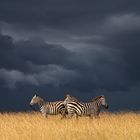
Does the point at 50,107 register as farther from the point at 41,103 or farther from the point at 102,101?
the point at 102,101

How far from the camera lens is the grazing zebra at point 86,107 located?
22938 millimetres

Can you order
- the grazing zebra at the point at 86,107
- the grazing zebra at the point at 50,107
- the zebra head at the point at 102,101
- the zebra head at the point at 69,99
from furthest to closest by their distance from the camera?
the grazing zebra at the point at 50,107
the zebra head at the point at 69,99
the zebra head at the point at 102,101
the grazing zebra at the point at 86,107

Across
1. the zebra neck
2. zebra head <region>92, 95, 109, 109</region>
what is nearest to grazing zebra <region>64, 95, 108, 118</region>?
zebra head <region>92, 95, 109, 109</region>

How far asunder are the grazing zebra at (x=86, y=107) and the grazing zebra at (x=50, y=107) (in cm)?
90

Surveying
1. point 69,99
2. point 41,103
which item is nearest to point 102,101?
point 69,99

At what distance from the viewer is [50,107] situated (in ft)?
80.8

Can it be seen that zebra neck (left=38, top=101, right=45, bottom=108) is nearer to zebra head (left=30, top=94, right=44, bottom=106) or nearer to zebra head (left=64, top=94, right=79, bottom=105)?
zebra head (left=30, top=94, right=44, bottom=106)

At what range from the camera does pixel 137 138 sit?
13.3 metres

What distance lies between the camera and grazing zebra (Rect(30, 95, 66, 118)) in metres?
24.4

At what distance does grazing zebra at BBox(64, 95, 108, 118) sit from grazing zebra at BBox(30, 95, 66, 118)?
0.90 metres

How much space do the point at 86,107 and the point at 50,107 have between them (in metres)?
2.42

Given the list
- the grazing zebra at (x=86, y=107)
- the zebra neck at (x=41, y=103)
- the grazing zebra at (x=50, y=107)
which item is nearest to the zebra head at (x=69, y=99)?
the grazing zebra at (x=86, y=107)

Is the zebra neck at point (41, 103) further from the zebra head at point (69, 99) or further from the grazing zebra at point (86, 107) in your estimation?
the grazing zebra at point (86, 107)

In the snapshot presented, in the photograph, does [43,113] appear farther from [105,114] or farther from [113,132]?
[113,132]
